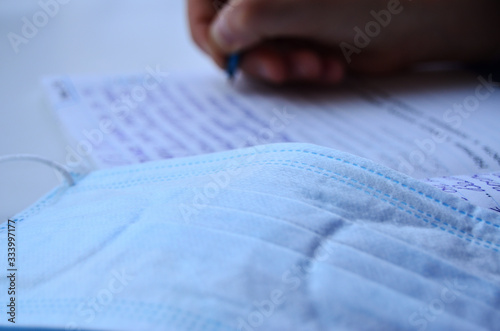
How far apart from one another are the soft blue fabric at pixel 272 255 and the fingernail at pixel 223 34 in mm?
255

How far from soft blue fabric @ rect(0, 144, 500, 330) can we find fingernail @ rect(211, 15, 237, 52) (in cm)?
26

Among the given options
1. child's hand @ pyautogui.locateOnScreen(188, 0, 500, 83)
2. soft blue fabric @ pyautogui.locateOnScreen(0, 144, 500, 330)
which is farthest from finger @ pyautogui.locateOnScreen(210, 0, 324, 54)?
soft blue fabric @ pyautogui.locateOnScreen(0, 144, 500, 330)

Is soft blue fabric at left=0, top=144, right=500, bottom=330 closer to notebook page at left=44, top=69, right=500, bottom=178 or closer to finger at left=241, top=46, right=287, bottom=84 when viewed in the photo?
notebook page at left=44, top=69, right=500, bottom=178

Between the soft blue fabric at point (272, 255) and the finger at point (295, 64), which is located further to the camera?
the finger at point (295, 64)

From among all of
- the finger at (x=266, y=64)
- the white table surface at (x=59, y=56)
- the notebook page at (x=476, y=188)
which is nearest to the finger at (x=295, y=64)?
the finger at (x=266, y=64)

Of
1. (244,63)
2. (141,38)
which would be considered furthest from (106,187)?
(141,38)

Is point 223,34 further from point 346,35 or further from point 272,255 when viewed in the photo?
point 272,255

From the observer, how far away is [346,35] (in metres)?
0.48

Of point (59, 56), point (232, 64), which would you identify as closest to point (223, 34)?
point (232, 64)

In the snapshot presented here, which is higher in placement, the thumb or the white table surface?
the thumb

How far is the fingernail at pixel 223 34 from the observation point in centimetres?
49

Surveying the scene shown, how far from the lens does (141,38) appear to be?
2.30ft

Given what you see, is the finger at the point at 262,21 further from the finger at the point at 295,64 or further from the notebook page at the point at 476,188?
the notebook page at the point at 476,188

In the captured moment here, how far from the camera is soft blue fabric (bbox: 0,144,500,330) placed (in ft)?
0.61
